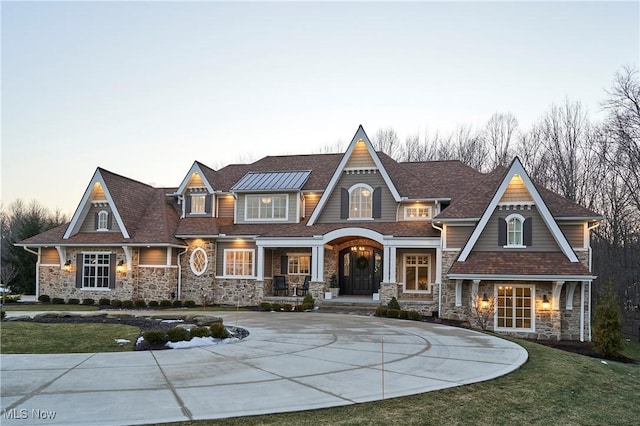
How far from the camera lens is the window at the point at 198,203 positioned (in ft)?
91.4

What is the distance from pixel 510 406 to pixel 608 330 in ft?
34.0

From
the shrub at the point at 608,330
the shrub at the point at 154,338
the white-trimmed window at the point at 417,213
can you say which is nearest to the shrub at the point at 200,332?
the shrub at the point at 154,338

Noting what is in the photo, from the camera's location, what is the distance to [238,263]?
2638cm

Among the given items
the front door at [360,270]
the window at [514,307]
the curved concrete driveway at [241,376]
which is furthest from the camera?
the front door at [360,270]

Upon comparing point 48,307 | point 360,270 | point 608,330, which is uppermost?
point 360,270

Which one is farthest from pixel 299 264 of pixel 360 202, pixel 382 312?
pixel 382 312

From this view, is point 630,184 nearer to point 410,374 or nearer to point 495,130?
point 495,130

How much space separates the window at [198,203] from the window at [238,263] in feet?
10.2

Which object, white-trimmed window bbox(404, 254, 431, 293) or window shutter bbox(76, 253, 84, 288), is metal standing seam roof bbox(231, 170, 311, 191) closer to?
white-trimmed window bbox(404, 254, 431, 293)

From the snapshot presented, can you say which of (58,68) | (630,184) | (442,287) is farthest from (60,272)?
(630,184)

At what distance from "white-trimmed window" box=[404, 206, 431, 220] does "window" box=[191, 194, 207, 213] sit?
36.4 ft

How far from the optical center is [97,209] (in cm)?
2758

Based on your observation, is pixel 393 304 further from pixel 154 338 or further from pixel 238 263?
pixel 154 338

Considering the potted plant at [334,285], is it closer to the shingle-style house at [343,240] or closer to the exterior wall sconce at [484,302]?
the shingle-style house at [343,240]
